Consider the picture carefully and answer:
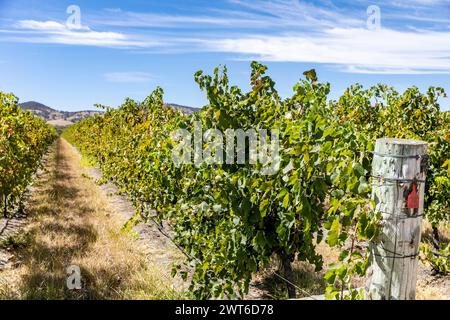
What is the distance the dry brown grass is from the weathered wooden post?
8.52 ft

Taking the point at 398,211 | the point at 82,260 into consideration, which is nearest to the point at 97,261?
the point at 82,260

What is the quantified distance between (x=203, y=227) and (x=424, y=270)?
3.90m

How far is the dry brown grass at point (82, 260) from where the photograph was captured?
439cm

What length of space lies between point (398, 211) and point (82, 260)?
15.0ft

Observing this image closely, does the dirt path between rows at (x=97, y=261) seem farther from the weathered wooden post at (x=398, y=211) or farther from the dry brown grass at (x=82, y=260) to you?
the weathered wooden post at (x=398, y=211)

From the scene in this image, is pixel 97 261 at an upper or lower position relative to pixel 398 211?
lower

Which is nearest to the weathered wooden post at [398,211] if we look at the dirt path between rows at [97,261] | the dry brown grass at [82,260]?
the dirt path between rows at [97,261]

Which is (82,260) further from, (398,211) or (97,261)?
(398,211)

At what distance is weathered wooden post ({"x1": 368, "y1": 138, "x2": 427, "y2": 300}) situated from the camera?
1914 mm

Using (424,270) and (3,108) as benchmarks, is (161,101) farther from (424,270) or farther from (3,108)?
(424,270)

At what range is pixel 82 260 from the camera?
5.32 m

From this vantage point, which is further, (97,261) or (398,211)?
(97,261)
